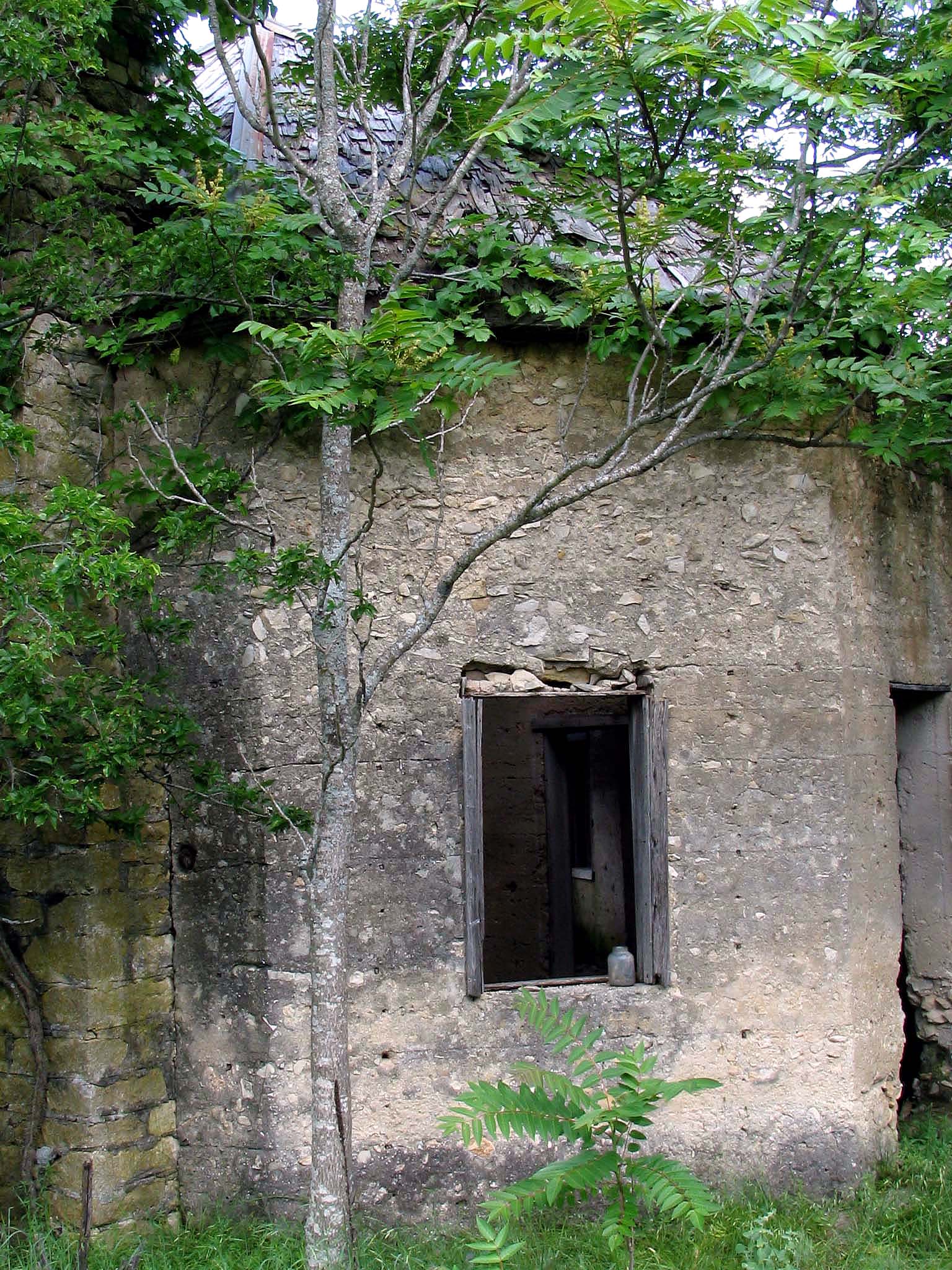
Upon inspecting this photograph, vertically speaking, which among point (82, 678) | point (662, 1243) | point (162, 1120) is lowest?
point (662, 1243)

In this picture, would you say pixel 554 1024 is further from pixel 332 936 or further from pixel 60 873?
pixel 60 873

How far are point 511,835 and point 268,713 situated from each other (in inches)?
191

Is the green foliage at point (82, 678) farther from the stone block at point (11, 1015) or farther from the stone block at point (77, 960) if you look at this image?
the stone block at point (11, 1015)

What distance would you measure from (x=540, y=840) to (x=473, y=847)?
4.65 meters

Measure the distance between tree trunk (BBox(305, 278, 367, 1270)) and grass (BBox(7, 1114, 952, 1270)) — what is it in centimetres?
38

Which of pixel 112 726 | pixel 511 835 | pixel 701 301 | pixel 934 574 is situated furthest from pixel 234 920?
pixel 511 835

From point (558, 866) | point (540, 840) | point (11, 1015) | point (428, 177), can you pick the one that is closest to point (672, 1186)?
point (11, 1015)

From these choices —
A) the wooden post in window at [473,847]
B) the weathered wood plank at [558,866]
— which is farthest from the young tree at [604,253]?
the weathered wood plank at [558,866]

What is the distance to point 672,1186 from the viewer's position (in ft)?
10.5

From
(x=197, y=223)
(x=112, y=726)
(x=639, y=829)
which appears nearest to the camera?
(x=112, y=726)

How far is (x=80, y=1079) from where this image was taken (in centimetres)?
421

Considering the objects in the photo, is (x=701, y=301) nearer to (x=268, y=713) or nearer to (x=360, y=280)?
(x=360, y=280)

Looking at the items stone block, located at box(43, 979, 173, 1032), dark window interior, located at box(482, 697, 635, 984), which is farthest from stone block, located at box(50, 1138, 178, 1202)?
dark window interior, located at box(482, 697, 635, 984)

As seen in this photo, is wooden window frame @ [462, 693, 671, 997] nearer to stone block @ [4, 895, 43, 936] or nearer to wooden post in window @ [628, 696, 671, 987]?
wooden post in window @ [628, 696, 671, 987]
